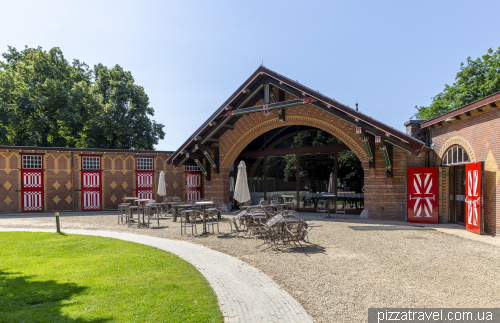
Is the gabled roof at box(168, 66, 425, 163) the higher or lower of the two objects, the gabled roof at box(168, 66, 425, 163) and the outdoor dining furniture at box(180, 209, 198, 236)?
the higher

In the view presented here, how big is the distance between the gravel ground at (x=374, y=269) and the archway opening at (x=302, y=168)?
450cm

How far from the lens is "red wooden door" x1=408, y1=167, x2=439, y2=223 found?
37.7ft

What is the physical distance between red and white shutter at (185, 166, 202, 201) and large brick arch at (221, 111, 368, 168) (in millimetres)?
4071

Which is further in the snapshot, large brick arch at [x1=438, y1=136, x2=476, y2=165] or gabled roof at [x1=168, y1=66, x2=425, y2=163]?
gabled roof at [x1=168, y1=66, x2=425, y2=163]

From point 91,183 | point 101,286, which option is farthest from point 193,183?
point 101,286

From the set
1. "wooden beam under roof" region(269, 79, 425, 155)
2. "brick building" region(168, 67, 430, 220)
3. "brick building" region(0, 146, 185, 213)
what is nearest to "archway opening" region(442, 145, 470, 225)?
"brick building" region(168, 67, 430, 220)

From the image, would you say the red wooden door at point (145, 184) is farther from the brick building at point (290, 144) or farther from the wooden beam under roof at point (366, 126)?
the wooden beam under roof at point (366, 126)

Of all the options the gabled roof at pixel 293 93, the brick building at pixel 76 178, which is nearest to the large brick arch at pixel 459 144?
the gabled roof at pixel 293 93

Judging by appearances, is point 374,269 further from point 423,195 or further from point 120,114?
point 120,114

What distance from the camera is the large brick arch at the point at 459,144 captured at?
9.98 metres

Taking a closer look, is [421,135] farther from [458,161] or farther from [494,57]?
[494,57]

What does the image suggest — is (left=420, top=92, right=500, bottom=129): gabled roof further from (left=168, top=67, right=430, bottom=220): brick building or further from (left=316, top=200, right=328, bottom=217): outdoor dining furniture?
(left=316, top=200, right=328, bottom=217): outdoor dining furniture

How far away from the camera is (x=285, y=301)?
4332mm

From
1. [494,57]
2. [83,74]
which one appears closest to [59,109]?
[83,74]
